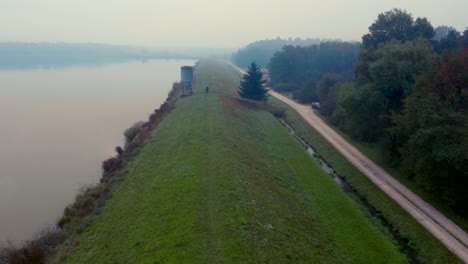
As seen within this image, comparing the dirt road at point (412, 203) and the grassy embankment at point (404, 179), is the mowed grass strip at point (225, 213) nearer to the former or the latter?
the dirt road at point (412, 203)

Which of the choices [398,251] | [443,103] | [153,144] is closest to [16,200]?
[153,144]

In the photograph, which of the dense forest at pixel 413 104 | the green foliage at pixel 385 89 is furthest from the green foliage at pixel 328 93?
Answer: the green foliage at pixel 385 89

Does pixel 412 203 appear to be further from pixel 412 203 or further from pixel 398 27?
pixel 398 27

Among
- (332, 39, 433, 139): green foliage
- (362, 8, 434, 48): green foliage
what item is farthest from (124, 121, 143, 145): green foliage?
(362, 8, 434, 48): green foliage

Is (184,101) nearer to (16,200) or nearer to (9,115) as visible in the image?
(9,115)

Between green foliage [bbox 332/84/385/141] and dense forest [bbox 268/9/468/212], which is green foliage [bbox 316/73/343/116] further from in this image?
green foliage [bbox 332/84/385/141]

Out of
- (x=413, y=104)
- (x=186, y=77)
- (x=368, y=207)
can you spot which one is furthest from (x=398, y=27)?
(x=368, y=207)
